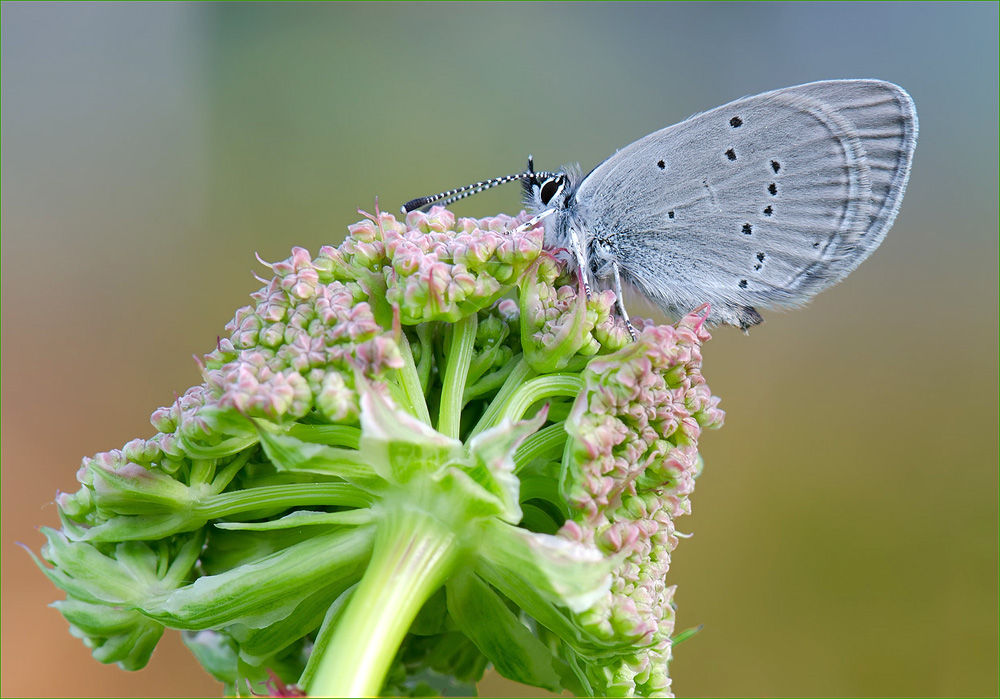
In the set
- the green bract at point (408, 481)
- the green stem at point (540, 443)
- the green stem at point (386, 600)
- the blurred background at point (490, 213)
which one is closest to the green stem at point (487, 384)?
the green bract at point (408, 481)

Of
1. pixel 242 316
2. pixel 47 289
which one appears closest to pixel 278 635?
pixel 242 316

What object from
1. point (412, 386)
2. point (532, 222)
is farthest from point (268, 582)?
point (532, 222)

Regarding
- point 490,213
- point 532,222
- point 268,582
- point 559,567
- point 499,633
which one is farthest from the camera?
point 490,213

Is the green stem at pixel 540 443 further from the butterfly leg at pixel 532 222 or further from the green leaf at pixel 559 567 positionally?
the butterfly leg at pixel 532 222

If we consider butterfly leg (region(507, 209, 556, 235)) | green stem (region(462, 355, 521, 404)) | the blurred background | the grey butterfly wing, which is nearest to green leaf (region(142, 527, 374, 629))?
green stem (region(462, 355, 521, 404))

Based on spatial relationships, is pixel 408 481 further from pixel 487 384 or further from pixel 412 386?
pixel 487 384

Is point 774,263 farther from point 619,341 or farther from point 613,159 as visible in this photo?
point 619,341

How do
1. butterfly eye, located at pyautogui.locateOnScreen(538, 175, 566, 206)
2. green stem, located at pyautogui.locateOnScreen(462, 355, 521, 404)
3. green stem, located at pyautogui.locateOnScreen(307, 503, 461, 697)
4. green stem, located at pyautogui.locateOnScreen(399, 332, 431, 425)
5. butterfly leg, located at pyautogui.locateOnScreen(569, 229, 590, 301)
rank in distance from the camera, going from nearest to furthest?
green stem, located at pyautogui.locateOnScreen(307, 503, 461, 697)
green stem, located at pyautogui.locateOnScreen(399, 332, 431, 425)
green stem, located at pyautogui.locateOnScreen(462, 355, 521, 404)
butterfly leg, located at pyautogui.locateOnScreen(569, 229, 590, 301)
butterfly eye, located at pyautogui.locateOnScreen(538, 175, 566, 206)

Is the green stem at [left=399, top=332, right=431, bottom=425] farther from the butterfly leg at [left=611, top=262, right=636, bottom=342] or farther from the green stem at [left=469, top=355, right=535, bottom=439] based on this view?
the butterfly leg at [left=611, top=262, right=636, bottom=342]
